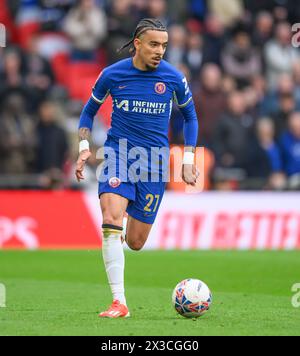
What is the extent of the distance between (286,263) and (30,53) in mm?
7795

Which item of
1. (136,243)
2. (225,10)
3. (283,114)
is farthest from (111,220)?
(225,10)

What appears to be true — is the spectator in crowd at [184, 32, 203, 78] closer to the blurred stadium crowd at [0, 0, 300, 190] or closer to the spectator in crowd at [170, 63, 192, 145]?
the blurred stadium crowd at [0, 0, 300, 190]

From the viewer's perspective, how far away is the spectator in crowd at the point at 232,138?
797 inches

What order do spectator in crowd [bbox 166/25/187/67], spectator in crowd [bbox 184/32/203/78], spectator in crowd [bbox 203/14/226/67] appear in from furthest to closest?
spectator in crowd [bbox 203/14/226/67] < spectator in crowd [bbox 184/32/203/78] < spectator in crowd [bbox 166/25/187/67]

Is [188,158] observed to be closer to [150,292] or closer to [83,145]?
[83,145]

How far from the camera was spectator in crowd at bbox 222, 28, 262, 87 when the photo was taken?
22.1 meters

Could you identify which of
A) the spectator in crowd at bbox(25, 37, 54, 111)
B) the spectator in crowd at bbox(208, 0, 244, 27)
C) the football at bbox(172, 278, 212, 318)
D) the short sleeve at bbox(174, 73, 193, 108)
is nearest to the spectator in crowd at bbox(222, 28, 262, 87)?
the spectator in crowd at bbox(208, 0, 244, 27)

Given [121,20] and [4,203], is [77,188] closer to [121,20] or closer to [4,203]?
[4,203]

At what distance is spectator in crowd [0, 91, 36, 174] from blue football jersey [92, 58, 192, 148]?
9.58 m

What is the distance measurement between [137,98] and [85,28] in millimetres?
11974

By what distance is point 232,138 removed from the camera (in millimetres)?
20266

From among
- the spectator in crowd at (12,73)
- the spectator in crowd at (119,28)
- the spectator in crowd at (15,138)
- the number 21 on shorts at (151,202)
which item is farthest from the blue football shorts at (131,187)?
the spectator in crowd at (119,28)

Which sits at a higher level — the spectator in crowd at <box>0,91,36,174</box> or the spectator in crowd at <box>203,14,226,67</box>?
the spectator in crowd at <box>203,14,226,67</box>

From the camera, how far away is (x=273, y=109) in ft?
71.8
